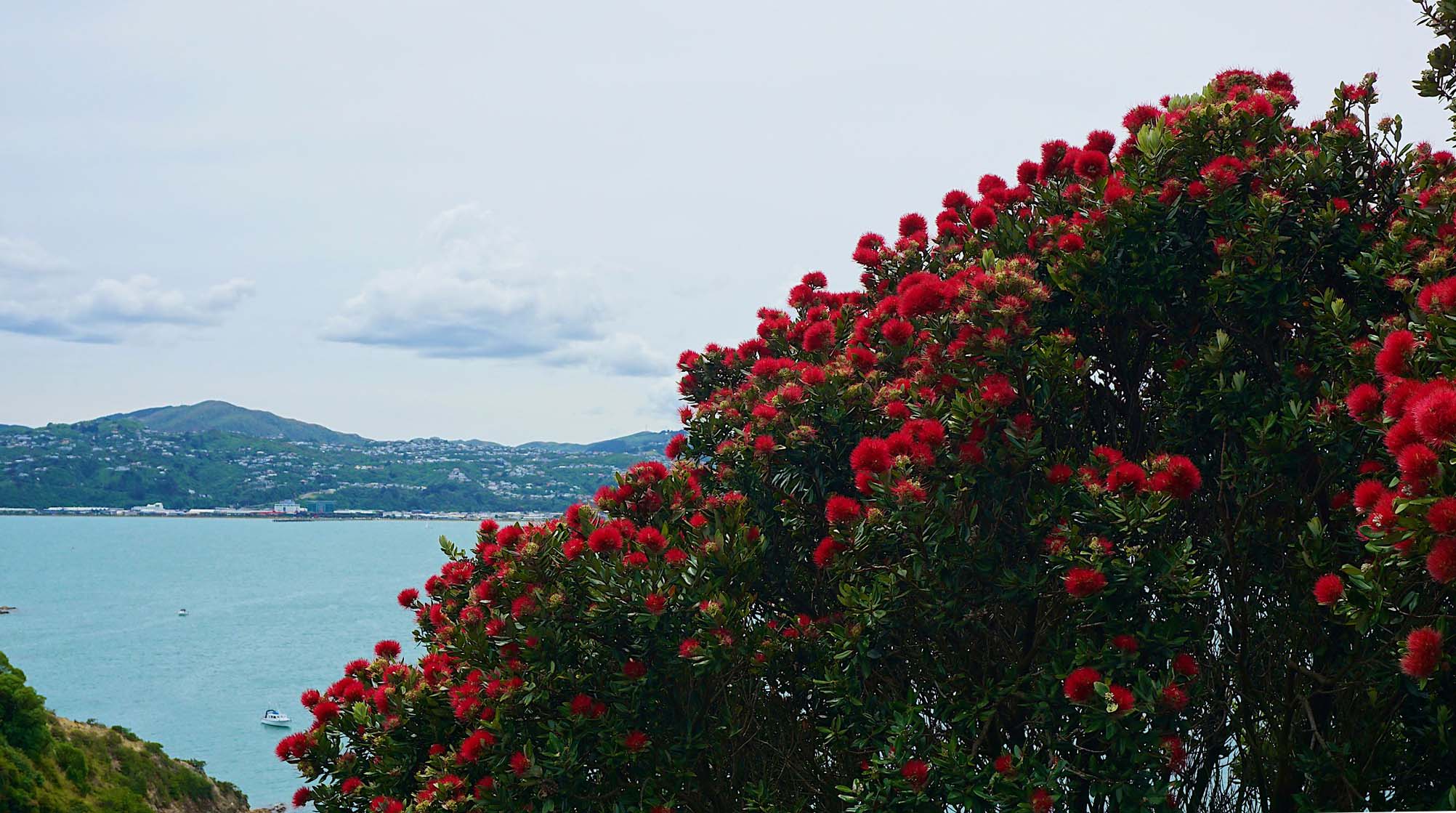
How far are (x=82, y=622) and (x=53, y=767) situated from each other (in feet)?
375

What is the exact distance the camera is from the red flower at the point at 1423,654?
3.60m

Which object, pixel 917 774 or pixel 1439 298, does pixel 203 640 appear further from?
pixel 1439 298

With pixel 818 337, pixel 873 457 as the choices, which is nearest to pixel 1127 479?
pixel 873 457

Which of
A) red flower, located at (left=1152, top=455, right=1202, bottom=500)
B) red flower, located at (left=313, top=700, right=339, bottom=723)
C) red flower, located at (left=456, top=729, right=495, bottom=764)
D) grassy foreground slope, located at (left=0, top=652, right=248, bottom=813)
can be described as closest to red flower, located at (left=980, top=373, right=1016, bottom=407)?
red flower, located at (left=1152, top=455, right=1202, bottom=500)

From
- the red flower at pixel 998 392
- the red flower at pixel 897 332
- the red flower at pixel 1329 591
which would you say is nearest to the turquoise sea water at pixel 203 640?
the red flower at pixel 897 332

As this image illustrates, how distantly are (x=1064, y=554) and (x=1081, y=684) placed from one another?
624 mm

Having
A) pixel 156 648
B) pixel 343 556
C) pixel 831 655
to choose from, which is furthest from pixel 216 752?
pixel 343 556

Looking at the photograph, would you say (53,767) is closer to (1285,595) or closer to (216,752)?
(1285,595)

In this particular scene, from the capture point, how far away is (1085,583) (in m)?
4.88

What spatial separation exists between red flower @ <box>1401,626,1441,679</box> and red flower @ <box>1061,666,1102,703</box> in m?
1.42

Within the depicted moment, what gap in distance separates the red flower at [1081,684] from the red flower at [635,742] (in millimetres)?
2349

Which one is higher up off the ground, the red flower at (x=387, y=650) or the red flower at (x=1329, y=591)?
the red flower at (x=1329, y=591)

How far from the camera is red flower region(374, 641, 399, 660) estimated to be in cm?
791

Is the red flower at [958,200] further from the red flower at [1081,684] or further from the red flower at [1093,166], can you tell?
the red flower at [1081,684]
